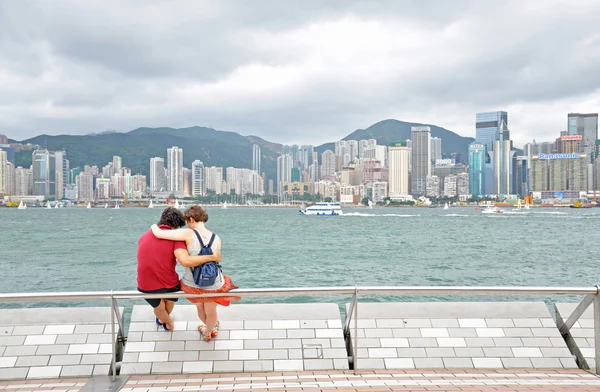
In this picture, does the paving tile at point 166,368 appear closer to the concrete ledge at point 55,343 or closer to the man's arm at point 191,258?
the concrete ledge at point 55,343

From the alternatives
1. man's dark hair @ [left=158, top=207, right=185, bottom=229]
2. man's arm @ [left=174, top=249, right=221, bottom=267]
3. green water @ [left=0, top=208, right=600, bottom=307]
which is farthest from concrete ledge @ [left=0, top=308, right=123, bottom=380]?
green water @ [left=0, top=208, right=600, bottom=307]

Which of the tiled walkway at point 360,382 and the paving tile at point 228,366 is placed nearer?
the tiled walkway at point 360,382

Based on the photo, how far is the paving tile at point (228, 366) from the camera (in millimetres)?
4898

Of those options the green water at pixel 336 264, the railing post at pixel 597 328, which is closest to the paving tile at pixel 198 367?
the railing post at pixel 597 328

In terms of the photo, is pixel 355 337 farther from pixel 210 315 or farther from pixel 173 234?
pixel 173 234

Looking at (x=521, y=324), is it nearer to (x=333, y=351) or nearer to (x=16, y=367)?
(x=333, y=351)

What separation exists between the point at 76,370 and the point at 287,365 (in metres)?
2.06

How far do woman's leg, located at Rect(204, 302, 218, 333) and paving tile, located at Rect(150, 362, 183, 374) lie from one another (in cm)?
45

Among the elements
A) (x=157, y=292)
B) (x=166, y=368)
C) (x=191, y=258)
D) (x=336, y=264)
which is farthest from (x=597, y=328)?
(x=336, y=264)

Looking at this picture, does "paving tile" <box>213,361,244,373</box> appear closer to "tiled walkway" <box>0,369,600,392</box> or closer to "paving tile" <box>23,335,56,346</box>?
"tiled walkway" <box>0,369,600,392</box>

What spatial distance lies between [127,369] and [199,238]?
1.46 metres

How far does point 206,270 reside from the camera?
492 cm

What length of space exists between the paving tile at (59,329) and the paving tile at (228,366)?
5.13 feet

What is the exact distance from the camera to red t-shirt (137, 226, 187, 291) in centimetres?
499
